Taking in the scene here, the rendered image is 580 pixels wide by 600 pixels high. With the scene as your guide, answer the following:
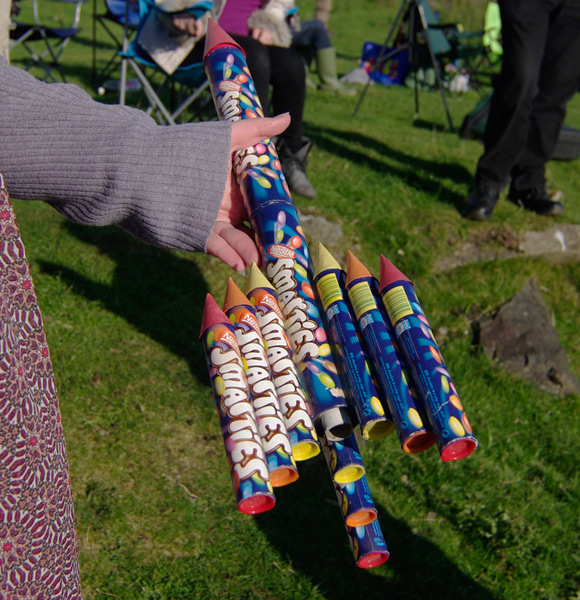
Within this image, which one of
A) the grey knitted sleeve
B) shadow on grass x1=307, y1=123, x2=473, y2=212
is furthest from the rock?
the grey knitted sleeve

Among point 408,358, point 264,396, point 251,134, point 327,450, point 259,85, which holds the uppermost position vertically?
point 251,134

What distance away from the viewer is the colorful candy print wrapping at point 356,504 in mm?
1240

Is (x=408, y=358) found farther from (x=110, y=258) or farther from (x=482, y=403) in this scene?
(x=110, y=258)

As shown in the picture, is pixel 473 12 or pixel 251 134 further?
pixel 473 12

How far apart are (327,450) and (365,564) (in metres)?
0.25

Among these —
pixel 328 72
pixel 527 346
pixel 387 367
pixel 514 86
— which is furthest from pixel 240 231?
pixel 328 72

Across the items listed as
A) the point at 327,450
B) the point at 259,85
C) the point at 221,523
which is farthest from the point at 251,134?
the point at 259,85

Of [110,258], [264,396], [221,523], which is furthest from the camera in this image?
[110,258]

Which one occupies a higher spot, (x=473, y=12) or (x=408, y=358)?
(x=408, y=358)

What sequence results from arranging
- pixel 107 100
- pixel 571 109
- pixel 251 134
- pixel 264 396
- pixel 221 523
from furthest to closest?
pixel 571 109 < pixel 107 100 < pixel 221 523 < pixel 251 134 < pixel 264 396

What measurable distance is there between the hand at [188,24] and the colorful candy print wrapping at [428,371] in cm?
346

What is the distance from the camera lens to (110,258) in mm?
3582

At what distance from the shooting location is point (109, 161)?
1372mm

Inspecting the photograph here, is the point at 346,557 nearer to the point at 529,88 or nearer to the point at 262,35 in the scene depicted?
the point at 529,88
